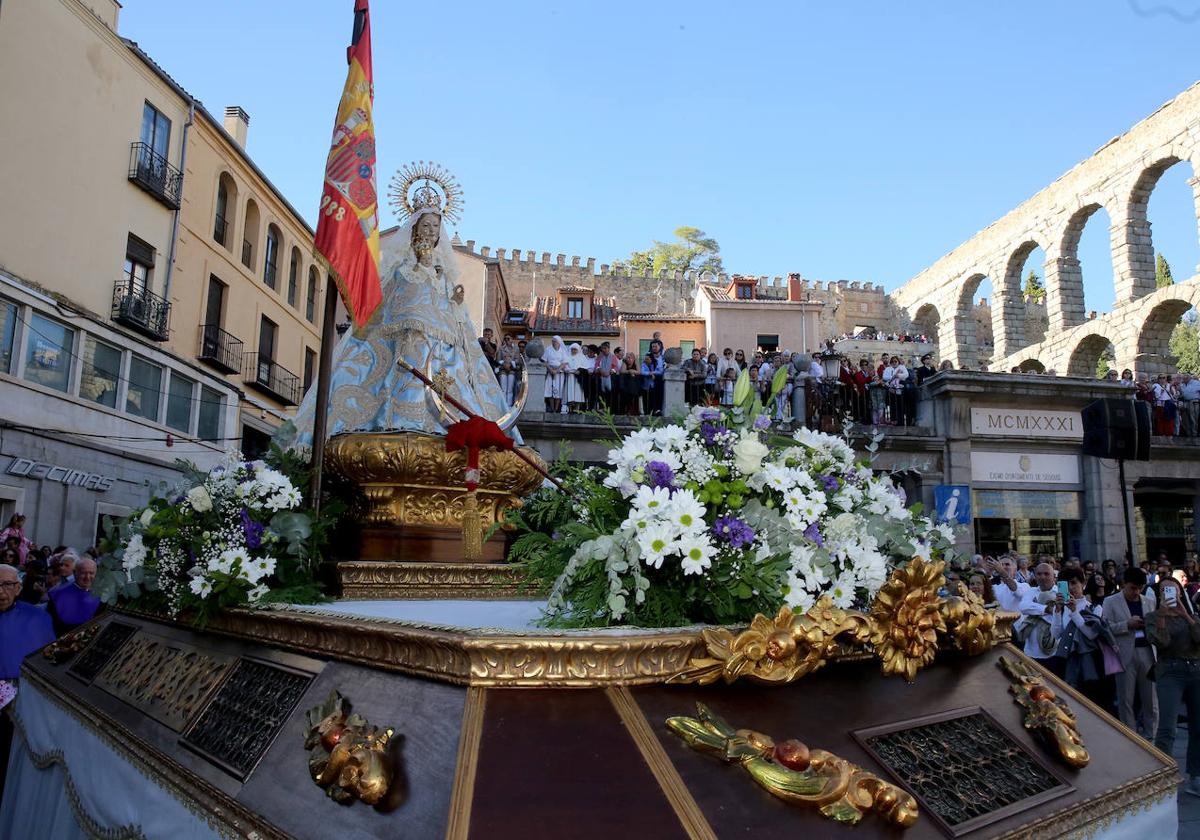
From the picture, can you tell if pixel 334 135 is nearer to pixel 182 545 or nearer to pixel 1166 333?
pixel 182 545

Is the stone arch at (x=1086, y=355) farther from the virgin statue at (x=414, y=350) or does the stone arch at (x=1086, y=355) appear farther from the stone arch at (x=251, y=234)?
the virgin statue at (x=414, y=350)

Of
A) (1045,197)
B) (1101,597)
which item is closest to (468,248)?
(1045,197)

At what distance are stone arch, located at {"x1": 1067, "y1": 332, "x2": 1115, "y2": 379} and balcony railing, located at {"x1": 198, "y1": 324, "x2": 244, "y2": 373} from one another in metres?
27.0

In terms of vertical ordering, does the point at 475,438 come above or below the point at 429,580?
above

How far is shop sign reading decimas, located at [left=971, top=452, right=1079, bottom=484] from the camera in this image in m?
15.8

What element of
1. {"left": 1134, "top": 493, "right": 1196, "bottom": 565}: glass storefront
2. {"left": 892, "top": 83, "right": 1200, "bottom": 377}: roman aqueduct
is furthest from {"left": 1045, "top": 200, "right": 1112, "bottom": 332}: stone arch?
{"left": 1134, "top": 493, "right": 1196, "bottom": 565}: glass storefront

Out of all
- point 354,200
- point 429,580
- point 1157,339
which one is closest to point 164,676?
point 429,580

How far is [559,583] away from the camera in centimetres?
209

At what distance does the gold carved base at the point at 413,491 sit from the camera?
3609mm

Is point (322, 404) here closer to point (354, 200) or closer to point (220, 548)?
point (220, 548)

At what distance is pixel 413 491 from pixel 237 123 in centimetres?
2440

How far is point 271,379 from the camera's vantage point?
79.6ft

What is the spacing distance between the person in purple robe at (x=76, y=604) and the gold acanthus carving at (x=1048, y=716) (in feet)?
19.6

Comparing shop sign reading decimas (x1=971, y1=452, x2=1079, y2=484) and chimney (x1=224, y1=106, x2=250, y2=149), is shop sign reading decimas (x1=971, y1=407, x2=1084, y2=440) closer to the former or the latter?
shop sign reading decimas (x1=971, y1=452, x2=1079, y2=484)
